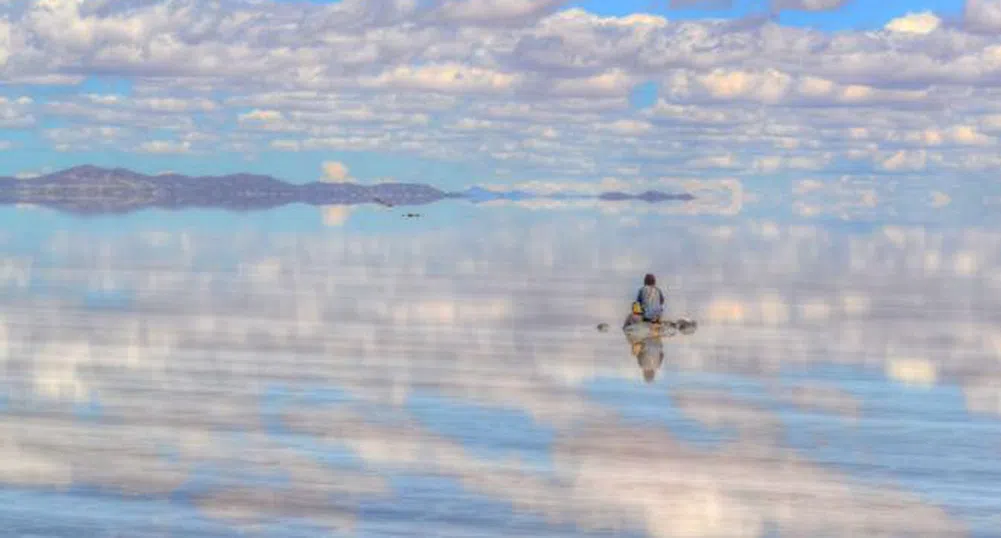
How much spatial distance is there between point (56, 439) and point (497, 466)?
948 cm

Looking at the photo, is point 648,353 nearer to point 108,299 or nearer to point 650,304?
point 650,304

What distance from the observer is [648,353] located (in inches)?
2295

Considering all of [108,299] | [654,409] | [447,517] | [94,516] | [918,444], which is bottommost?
[447,517]

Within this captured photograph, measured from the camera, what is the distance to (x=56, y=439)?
123 ft

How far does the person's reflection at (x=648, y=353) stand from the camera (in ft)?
173

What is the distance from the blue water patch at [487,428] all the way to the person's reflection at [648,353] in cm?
847

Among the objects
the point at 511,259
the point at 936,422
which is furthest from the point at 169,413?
the point at 511,259

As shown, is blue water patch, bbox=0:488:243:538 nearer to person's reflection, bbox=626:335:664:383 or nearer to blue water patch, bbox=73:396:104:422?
blue water patch, bbox=73:396:104:422

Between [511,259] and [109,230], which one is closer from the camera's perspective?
[511,259]

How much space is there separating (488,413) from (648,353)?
1661 cm

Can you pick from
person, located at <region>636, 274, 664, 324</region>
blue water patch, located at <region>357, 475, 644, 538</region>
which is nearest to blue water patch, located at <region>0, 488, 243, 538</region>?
blue water patch, located at <region>357, 475, 644, 538</region>

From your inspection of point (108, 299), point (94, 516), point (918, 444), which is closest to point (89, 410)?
point (94, 516)

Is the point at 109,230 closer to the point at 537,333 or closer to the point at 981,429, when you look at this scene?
the point at 537,333

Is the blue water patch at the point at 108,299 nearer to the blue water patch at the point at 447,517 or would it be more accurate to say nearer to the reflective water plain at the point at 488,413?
the reflective water plain at the point at 488,413
